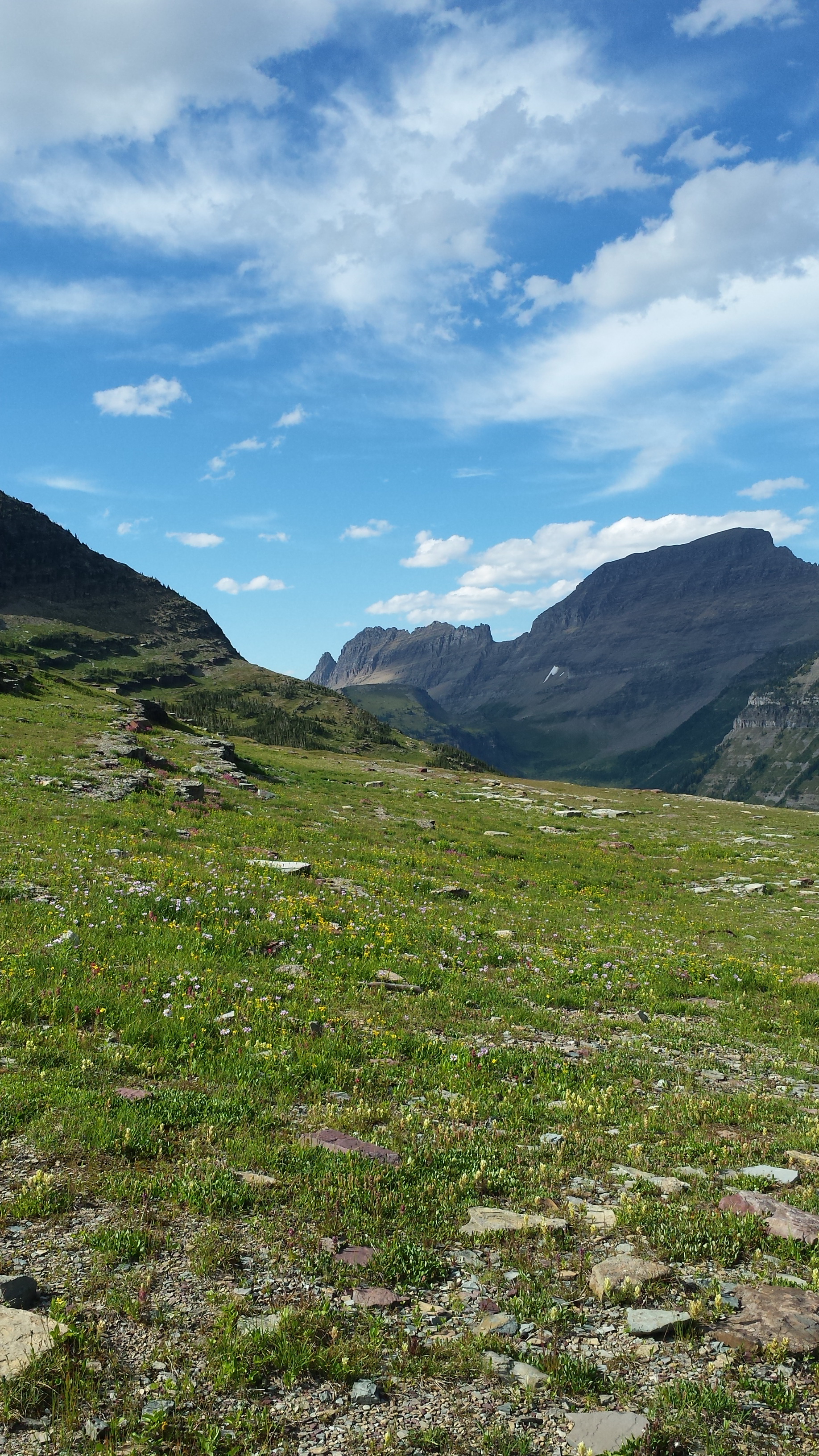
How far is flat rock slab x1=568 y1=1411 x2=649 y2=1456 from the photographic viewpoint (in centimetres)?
463

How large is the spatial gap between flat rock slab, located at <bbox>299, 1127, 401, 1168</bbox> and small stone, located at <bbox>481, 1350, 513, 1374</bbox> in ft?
8.60

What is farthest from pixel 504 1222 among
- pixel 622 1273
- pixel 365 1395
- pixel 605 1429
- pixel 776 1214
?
pixel 776 1214

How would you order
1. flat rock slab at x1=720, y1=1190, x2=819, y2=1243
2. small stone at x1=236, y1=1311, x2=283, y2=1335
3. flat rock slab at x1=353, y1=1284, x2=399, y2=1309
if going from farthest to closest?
flat rock slab at x1=720, y1=1190, x2=819, y2=1243 → flat rock slab at x1=353, y1=1284, x2=399, y2=1309 → small stone at x1=236, y1=1311, x2=283, y2=1335

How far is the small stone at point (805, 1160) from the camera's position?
8.70 meters

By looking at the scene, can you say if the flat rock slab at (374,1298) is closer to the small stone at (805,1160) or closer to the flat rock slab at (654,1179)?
the flat rock slab at (654,1179)

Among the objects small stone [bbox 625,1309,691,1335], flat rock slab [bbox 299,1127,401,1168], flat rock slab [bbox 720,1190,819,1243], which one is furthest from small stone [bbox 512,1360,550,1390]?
flat rock slab [bbox 720,1190,819,1243]

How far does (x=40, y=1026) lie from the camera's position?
33.3ft

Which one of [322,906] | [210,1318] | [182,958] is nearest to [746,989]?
[322,906]

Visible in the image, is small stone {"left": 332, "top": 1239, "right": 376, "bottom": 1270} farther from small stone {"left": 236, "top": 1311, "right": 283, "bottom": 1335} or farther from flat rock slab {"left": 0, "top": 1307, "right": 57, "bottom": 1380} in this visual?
flat rock slab {"left": 0, "top": 1307, "right": 57, "bottom": 1380}

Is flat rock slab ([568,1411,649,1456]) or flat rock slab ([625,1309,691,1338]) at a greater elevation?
flat rock slab ([568,1411,649,1456])

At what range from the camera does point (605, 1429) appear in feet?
15.6

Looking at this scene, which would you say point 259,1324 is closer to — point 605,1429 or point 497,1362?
point 497,1362

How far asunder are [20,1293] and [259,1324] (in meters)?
1.91

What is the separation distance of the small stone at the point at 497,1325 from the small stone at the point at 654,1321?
98cm
